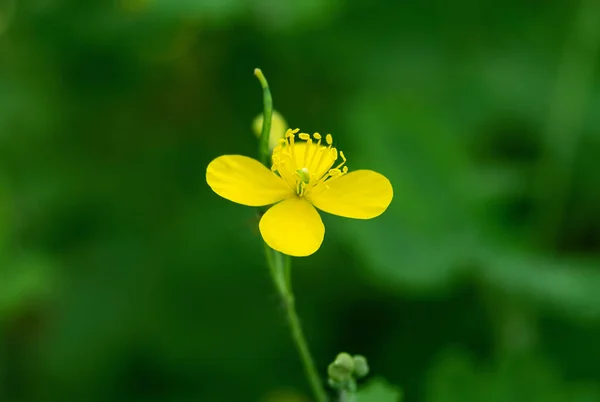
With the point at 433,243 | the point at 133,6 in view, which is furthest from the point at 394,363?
the point at 133,6

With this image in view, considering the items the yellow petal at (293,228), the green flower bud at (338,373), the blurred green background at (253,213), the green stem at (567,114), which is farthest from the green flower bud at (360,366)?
the green stem at (567,114)

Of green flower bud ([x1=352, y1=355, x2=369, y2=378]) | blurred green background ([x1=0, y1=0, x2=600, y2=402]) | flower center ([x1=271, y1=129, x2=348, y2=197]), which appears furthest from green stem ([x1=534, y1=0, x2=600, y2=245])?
green flower bud ([x1=352, y1=355, x2=369, y2=378])

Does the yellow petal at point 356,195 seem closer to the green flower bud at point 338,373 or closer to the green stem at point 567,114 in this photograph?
the green flower bud at point 338,373

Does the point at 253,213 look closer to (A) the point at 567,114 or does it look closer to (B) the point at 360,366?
(B) the point at 360,366

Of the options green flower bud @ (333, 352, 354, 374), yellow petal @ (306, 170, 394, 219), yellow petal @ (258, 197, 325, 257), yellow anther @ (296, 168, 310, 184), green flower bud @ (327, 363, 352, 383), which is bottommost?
green flower bud @ (327, 363, 352, 383)

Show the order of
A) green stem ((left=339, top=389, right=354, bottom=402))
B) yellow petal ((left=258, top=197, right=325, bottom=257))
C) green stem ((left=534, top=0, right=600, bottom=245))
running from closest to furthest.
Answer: yellow petal ((left=258, top=197, right=325, bottom=257)) < green stem ((left=339, top=389, right=354, bottom=402)) < green stem ((left=534, top=0, right=600, bottom=245))

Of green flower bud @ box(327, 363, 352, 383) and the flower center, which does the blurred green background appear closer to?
the flower center
